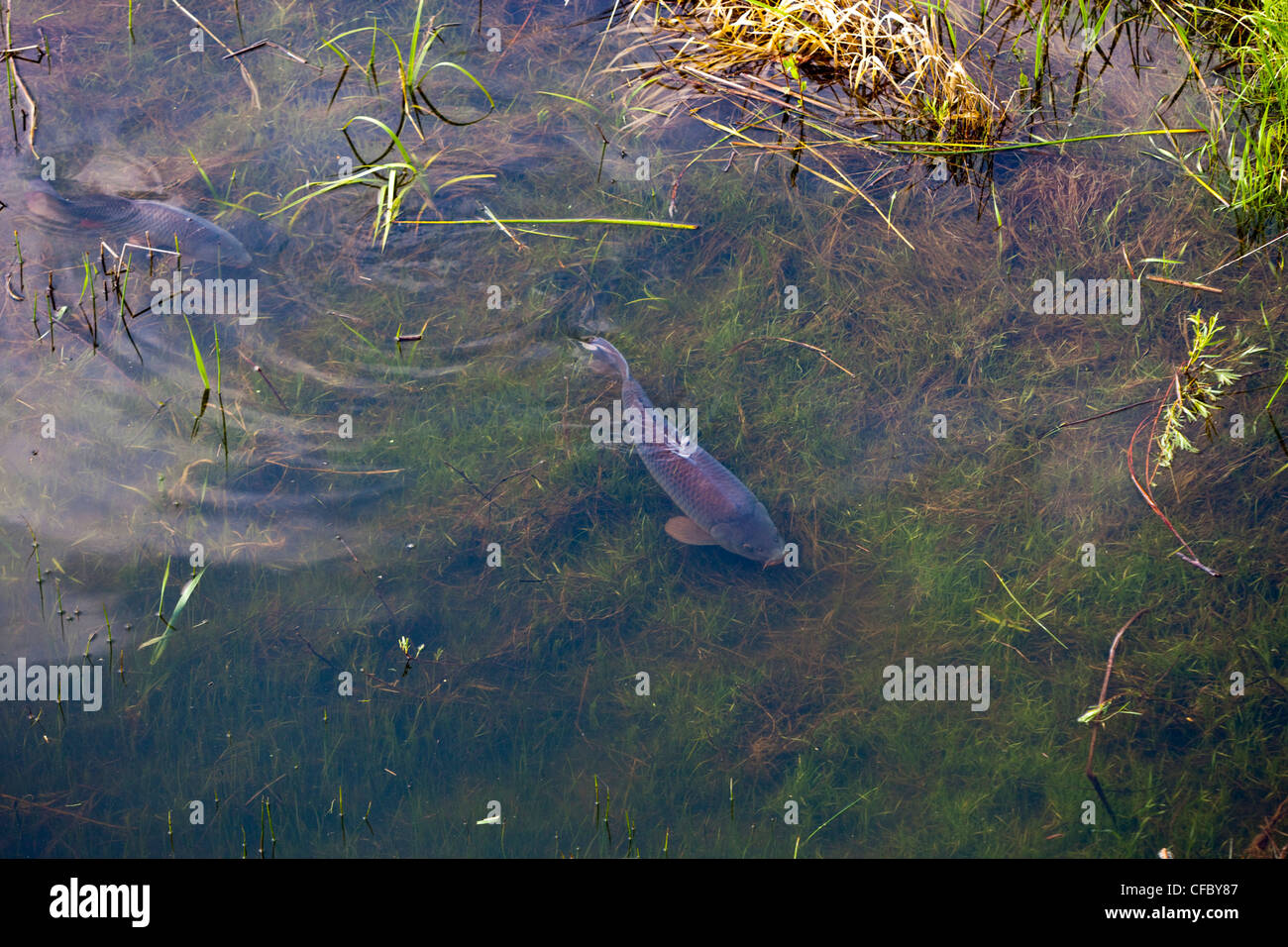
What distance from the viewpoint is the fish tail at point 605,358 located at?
4.20 meters

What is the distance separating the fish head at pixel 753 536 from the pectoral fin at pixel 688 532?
0.05 m

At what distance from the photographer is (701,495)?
4008 mm

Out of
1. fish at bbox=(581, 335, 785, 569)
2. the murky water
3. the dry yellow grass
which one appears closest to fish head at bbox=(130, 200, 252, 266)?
the murky water

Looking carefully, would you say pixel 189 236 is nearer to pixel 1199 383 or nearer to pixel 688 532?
pixel 688 532

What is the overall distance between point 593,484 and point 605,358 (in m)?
0.63

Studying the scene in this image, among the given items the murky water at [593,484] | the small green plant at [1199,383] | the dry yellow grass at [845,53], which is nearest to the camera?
the murky water at [593,484]

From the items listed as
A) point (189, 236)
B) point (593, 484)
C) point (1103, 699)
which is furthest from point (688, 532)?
point (189, 236)

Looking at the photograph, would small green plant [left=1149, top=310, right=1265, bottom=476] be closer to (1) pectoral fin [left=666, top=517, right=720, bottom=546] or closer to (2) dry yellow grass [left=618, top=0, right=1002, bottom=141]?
(2) dry yellow grass [left=618, top=0, right=1002, bottom=141]

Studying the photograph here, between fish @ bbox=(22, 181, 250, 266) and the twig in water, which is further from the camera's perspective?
fish @ bbox=(22, 181, 250, 266)

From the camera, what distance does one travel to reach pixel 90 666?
13.2 feet

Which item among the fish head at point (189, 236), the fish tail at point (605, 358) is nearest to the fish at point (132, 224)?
the fish head at point (189, 236)

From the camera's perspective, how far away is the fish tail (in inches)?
165

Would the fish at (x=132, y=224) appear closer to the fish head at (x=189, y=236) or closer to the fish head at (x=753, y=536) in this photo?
the fish head at (x=189, y=236)

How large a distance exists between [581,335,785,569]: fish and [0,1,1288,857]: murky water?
10cm
